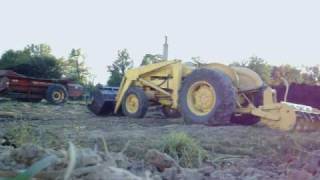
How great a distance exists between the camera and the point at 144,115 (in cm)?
1298

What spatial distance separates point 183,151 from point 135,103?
8.31 metres

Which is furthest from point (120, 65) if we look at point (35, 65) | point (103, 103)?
point (103, 103)

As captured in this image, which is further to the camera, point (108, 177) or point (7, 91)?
point (7, 91)

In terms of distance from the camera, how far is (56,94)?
69.6 ft

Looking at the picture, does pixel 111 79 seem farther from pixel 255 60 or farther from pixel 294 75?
pixel 294 75

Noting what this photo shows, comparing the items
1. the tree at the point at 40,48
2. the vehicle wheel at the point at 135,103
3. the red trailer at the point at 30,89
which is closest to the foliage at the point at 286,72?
the tree at the point at 40,48

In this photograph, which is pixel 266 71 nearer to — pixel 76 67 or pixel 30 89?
pixel 76 67

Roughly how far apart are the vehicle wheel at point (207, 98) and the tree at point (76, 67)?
3264 cm

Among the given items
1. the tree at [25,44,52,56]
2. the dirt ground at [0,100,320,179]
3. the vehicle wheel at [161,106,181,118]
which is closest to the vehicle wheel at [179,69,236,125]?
the dirt ground at [0,100,320,179]

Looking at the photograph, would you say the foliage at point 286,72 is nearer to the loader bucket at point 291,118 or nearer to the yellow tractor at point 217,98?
the yellow tractor at point 217,98

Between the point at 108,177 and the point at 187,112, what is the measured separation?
30.7ft

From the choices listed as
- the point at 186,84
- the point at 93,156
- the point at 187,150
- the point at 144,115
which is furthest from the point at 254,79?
the point at 93,156

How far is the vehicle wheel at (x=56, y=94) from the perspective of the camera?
2102 centimetres

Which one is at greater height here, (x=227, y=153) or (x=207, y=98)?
(x=207, y=98)
